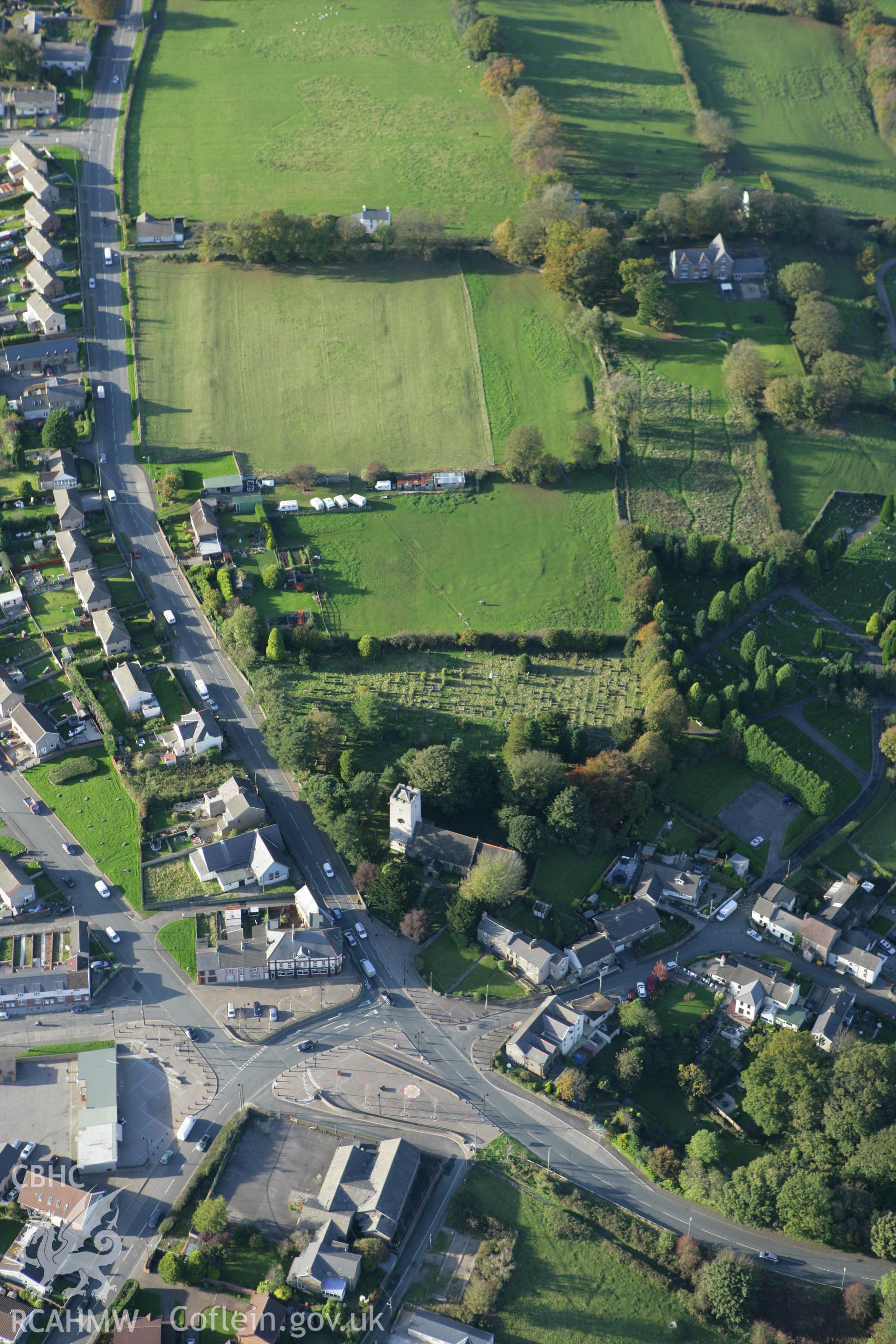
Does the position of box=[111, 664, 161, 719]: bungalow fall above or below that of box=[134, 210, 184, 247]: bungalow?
below

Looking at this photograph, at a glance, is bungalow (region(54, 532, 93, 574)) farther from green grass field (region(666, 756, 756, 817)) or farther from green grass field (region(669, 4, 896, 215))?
green grass field (region(669, 4, 896, 215))

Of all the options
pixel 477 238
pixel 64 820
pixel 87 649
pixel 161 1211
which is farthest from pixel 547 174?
pixel 161 1211

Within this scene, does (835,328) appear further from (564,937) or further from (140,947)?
(140,947)

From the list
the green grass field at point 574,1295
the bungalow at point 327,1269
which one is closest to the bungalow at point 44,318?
the bungalow at point 327,1269

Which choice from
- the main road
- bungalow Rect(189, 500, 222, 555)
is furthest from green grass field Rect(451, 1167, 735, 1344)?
bungalow Rect(189, 500, 222, 555)

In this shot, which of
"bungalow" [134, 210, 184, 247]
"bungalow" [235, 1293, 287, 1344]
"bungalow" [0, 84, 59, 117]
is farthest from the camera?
"bungalow" [0, 84, 59, 117]

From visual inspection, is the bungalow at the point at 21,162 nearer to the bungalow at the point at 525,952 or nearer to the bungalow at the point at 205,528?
the bungalow at the point at 205,528
